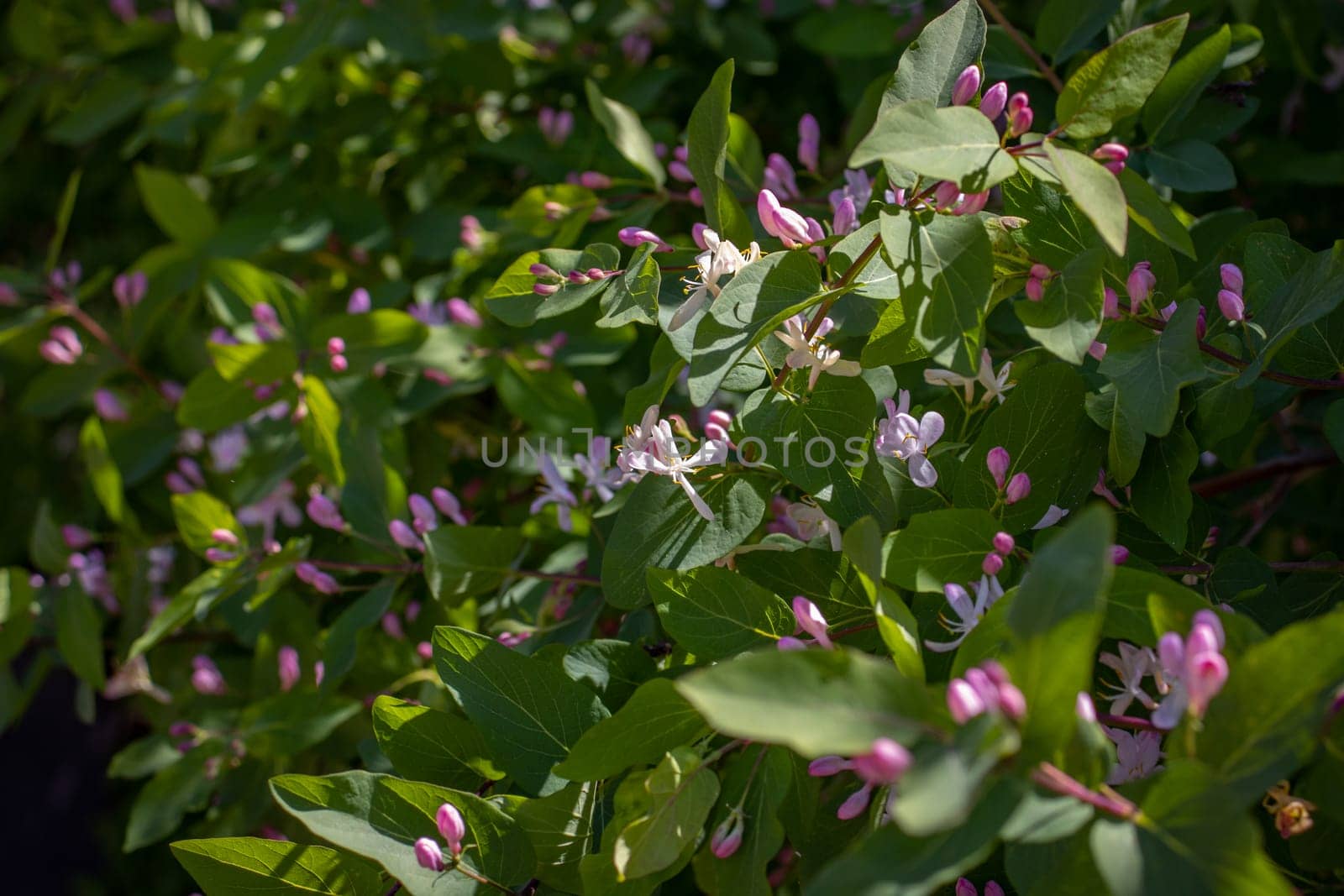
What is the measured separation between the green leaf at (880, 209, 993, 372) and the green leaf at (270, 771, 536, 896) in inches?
21.3

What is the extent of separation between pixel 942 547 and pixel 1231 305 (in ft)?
1.12

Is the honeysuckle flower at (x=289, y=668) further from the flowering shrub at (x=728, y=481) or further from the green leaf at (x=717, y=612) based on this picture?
the green leaf at (x=717, y=612)

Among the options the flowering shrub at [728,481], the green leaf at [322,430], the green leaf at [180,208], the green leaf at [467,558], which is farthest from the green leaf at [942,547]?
the green leaf at [180,208]

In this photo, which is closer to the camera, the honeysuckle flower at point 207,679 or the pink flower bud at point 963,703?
the pink flower bud at point 963,703

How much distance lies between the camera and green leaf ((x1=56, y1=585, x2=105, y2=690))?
1.58 metres

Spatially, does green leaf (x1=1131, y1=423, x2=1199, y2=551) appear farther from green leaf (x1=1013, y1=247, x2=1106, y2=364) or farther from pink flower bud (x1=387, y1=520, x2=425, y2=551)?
pink flower bud (x1=387, y1=520, x2=425, y2=551)

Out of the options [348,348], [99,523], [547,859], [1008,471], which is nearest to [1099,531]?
[1008,471]

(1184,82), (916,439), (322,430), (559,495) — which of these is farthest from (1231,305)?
(322,430)

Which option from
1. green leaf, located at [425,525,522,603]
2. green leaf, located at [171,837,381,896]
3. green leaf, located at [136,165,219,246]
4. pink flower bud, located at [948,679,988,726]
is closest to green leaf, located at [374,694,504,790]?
green leaf, located at [171,837,381,896]

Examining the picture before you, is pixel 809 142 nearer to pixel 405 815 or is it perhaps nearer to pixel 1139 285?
pixel 1139 285

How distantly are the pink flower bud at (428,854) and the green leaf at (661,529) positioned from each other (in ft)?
0.82

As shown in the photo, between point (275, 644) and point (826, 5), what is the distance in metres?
1.35

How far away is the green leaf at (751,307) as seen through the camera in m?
0.85

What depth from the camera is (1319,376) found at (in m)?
1.01
